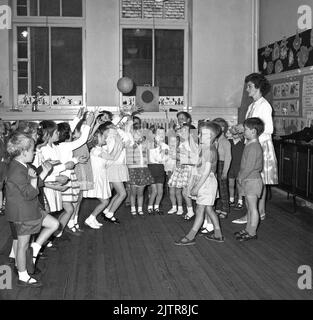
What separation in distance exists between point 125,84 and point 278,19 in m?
3.02

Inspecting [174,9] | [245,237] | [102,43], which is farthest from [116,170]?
[174,9]

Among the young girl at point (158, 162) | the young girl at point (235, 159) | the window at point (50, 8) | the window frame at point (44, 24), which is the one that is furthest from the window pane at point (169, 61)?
the young girl at point (158, 162)

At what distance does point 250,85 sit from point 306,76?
2061mm

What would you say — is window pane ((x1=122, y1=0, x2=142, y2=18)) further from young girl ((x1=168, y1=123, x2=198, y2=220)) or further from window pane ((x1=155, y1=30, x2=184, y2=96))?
young girl ((x1=168, y1=123, x2=198, y2=220))

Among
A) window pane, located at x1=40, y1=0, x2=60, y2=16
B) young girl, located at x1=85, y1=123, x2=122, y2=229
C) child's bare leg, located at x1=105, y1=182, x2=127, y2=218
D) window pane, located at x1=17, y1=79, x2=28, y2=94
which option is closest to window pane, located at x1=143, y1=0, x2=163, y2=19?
window pane, located at x1=40, y1=0, x2=60, y2=16

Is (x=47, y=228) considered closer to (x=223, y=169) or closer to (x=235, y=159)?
(x=223, y=169)

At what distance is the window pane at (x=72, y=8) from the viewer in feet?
33.7

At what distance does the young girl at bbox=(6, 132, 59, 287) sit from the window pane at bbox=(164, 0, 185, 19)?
7.36 meters

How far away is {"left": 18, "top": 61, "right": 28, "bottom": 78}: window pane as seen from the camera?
407 inches

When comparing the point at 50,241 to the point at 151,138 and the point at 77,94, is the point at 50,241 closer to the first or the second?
the point at 151,138

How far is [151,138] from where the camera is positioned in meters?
6.96

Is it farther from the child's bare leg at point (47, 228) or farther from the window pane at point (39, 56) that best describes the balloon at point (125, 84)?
the child's bare leg at point (47, 228)

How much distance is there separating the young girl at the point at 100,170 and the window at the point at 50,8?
535 centimetres

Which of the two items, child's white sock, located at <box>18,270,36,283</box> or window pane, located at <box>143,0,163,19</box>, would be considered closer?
child's white sock, located at <box>18,270,36,283</box>
